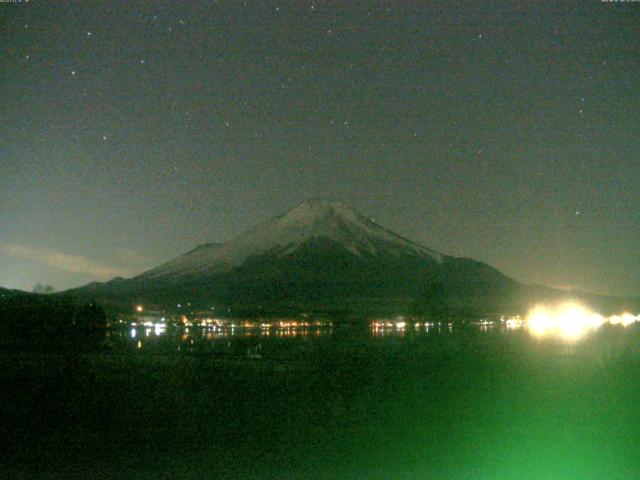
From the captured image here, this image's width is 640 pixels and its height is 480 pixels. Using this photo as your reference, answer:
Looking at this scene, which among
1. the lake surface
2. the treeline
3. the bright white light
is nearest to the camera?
the lake surface

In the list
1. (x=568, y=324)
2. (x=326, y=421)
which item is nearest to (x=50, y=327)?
(x=326, y=421)

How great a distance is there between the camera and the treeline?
42.6 meters

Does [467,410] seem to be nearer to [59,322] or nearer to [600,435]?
[600,435]

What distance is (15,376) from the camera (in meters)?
24.6

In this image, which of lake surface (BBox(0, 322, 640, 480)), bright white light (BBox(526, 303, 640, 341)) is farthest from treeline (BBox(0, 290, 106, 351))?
bright white light (BBox(526, 303, 640, 341))

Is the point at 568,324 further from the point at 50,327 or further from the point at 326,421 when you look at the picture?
the point at 326,421

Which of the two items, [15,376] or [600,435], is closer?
[600,435]

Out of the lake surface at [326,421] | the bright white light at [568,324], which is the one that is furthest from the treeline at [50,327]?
the bright white light at [568,324]

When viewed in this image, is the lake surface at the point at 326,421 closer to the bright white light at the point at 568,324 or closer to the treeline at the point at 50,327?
the treeline at the point at 50,327

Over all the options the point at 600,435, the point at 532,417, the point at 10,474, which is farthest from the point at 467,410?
the point at 10,474

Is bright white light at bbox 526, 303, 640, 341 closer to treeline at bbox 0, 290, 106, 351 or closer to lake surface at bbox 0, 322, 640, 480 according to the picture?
treeline at bbox 0, 290, 106, 351

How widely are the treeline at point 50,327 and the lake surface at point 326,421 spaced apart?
46.6ft

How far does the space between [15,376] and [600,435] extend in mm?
16655

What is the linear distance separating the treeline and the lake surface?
14.2 metres
